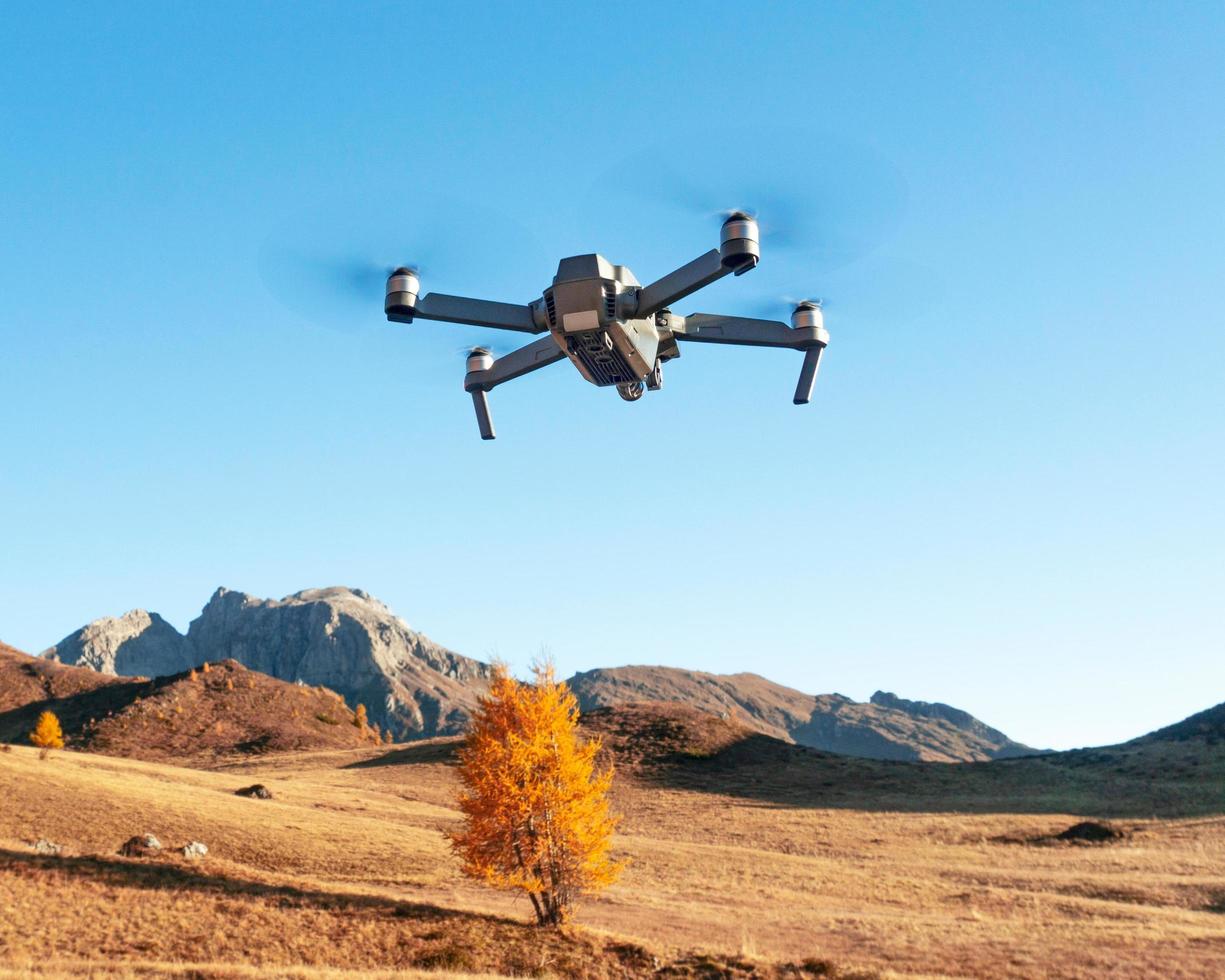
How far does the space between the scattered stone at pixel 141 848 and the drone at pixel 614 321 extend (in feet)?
89.7

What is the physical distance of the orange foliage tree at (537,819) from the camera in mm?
30078

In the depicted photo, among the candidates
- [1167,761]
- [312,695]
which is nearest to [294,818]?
[1167,761]

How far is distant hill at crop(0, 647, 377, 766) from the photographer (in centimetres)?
10712

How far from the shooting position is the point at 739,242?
472 inches

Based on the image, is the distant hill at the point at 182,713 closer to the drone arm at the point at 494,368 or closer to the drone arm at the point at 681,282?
the drone arm at the point at 494,368

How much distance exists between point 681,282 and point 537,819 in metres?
22.4

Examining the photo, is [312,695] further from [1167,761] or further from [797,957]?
[797,957]

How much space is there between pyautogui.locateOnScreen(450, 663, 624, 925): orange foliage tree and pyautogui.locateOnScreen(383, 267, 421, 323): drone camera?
61.4ft

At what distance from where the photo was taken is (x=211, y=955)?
2477cm

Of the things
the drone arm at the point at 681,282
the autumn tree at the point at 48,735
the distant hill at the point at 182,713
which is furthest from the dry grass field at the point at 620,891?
the distant hill at the point at 182,713

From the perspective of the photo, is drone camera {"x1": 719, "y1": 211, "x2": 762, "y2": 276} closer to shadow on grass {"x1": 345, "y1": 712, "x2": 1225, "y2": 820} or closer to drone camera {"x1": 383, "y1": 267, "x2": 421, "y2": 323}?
drone camera {"x1": 383, "y1": 267, "x2": 421, "y2": 323}

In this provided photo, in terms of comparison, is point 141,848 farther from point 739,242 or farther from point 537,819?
point 739,242

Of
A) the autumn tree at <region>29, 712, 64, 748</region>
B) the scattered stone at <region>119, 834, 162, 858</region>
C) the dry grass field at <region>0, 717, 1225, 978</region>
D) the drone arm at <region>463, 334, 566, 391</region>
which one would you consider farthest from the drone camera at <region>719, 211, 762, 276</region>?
the autumn tree at <region>29, 712, 64, 748</region>

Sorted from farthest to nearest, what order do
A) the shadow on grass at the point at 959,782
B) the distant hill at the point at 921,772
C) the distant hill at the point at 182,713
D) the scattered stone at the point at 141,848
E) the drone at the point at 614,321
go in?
the distant hill at the point at 182,713 → the distant hill at the point at 921,772 → the shadow on grass at the point at 959,782 → the scattered stone at the point at 141,848 → the drone at the point at 614,321
